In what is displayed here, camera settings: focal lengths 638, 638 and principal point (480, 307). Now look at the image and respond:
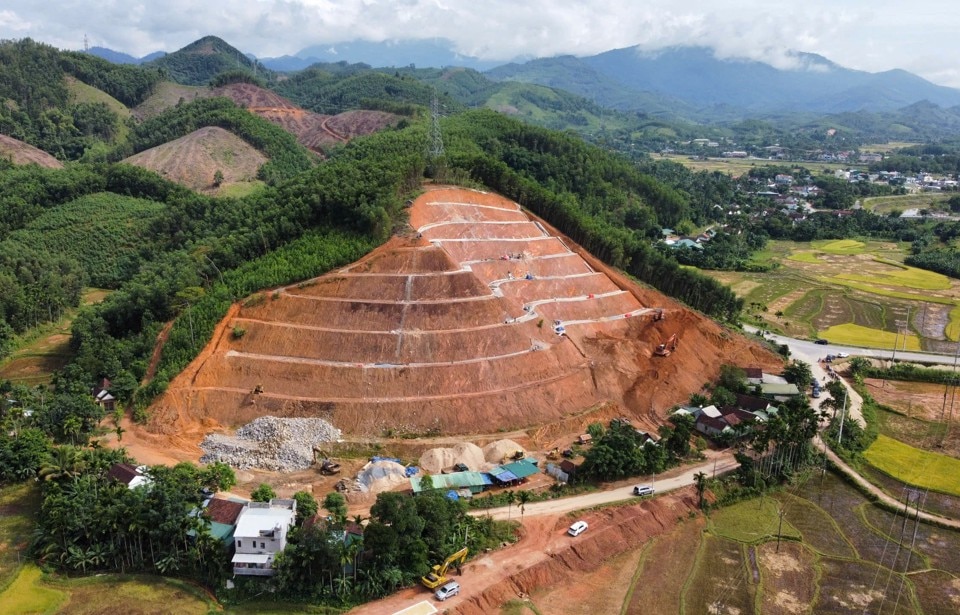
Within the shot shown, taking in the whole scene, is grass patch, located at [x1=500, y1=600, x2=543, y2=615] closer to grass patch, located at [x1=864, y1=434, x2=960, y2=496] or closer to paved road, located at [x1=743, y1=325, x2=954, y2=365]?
grass patch, located at [x1=864, y1=434, x2=960, y2=496]

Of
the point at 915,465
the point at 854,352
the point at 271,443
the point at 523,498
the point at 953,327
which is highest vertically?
the point at 271,443

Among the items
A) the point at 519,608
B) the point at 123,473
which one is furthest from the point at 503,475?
the point at 123,473

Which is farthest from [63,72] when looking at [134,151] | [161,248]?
[161,248]

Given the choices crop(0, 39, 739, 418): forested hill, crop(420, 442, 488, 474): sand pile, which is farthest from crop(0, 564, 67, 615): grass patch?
crop(420, 442, 488, 474): sand pile

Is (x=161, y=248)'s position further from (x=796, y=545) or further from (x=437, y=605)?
(x=796, y=545)

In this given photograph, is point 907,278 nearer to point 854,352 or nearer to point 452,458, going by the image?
point 854,352

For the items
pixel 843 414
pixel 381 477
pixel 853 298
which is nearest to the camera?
pixel 381 477
